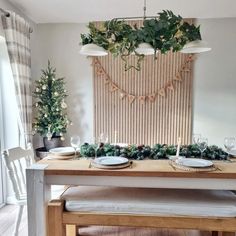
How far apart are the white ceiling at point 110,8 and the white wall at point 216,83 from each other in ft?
0.71

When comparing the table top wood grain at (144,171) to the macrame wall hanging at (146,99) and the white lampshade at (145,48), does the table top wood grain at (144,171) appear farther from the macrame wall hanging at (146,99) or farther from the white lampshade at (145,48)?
the macrame wall hanging at (146,99)

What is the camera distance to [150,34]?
79.5 inches

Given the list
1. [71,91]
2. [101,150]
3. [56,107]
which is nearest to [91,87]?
[71,91]

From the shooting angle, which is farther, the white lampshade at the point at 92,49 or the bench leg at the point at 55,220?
the white lampshade at the point at 92,49

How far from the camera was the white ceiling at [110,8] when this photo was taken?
9.69ft

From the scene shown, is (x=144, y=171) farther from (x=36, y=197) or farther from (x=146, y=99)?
(x=146, y=99)

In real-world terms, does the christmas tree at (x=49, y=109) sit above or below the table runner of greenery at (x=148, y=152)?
above

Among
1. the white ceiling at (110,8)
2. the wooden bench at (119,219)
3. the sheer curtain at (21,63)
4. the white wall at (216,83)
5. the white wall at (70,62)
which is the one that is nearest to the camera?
the wooden bench at (119,219)

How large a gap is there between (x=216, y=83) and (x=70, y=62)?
221 centimetres

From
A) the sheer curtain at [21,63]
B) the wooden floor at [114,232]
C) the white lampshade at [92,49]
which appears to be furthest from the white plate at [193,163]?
the sheer curtain at [21,63]

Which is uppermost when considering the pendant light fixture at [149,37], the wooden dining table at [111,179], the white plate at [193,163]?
the pendant light fixture at [149,37]

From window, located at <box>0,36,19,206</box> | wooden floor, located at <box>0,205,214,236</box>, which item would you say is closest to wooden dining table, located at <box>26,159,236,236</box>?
wooden floor, located at <box>0,205,214,236</box>

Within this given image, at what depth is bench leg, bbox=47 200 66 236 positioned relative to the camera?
172cm

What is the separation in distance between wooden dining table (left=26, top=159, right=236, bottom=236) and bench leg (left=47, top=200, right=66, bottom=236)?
44 mm
